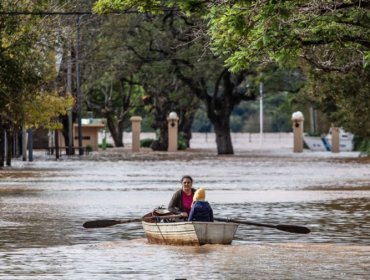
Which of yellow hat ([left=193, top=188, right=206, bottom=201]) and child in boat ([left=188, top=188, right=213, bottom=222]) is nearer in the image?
child in boat ([left=188, top=188, right=213, bottom=222])

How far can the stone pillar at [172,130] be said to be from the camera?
97.2 metres

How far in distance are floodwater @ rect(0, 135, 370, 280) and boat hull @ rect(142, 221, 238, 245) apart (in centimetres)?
20

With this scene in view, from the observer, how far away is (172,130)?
98.4 m

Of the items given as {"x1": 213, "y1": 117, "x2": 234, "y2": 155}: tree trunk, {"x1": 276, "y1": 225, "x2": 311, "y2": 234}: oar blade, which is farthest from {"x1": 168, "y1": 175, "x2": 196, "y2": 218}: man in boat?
{"x1": 213, "y1": 117, "x2": 234, "y2": 155}: tree trunk

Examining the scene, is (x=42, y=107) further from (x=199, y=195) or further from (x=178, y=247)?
(x=178, y=247)

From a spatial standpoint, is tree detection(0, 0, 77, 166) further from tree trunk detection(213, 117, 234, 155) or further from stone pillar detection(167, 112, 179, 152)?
stone pillar detection(167, 112, 179, 152)

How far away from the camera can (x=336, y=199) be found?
127ft

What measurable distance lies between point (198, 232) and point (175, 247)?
0.65 m

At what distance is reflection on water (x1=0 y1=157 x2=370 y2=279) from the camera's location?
67.2 ft

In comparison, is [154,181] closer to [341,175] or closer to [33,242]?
[341,175]

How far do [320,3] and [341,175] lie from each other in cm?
2798

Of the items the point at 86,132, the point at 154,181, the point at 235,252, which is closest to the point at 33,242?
the point at 235,252

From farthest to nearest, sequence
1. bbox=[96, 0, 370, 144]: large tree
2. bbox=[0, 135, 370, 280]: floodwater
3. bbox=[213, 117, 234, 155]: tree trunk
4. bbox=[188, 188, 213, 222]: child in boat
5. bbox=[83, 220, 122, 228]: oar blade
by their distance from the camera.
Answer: bbox=[213, 117, 234, 155]: tree trunk < bbox=[83, 220, 122, 228]: oar blade < bbox=[96, 0, 370, 144]: large tree < bbox=[188, 188, 213, 222]: child in boat < bbox=[0, 135, 370, 280]: floodwater

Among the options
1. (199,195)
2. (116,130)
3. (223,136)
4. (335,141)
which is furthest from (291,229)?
(116,130)
